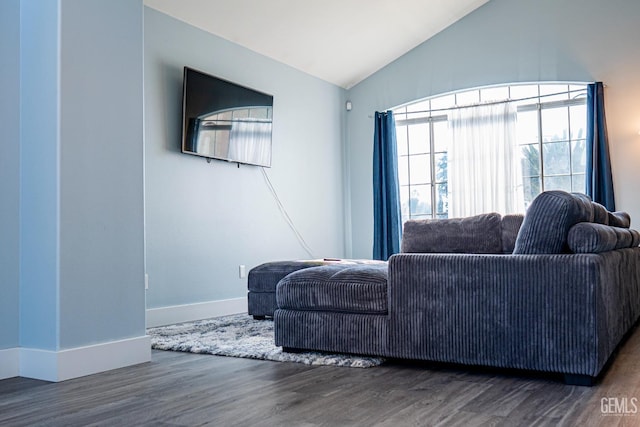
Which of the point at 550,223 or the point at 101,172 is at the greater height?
the point at 101,172

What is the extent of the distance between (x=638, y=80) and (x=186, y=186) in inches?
179

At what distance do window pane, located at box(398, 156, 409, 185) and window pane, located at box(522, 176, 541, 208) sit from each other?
4.75 ft

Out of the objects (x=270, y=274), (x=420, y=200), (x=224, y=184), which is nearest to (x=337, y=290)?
(x=270, y=274)

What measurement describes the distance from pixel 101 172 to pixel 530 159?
17.0 feet

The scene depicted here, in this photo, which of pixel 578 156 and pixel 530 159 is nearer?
pixel 578 156

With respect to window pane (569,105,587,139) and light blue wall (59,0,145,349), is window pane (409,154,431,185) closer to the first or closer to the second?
window pane (569,105,587,139)

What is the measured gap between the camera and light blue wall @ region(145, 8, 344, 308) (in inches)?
195

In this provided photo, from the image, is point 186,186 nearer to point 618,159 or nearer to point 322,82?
point 322,82

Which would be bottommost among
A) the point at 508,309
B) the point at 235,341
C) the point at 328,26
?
the point at 235,341

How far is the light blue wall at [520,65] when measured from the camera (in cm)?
616

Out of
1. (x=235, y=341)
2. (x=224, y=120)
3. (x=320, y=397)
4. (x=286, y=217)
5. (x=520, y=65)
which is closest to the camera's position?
(x=320, y=397)

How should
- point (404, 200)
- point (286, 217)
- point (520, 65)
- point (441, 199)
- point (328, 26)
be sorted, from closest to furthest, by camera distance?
point (328, 26), point (286, 217), point (520, 65), point (441, 199), point (404, 200)

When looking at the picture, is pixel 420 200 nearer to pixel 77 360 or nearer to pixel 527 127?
pixel 527 127

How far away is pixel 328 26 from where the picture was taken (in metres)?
6.17
